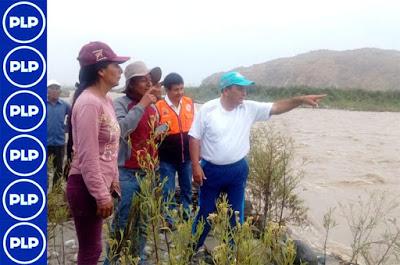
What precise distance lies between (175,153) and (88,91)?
1.82 m

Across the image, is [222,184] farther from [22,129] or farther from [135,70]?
[22,129]

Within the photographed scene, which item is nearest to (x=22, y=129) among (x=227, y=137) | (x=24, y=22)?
(x=24, y=22)

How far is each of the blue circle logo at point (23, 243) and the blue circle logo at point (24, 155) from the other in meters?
0.18

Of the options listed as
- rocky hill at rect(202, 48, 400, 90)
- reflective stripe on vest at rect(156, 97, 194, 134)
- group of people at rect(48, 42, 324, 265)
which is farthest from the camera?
rocky hill at rect(202, 48, 400, 90)

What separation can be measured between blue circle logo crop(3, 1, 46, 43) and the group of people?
91 cm

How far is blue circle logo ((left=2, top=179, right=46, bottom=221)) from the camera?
1.83 m

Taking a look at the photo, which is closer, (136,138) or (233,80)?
(136,138)

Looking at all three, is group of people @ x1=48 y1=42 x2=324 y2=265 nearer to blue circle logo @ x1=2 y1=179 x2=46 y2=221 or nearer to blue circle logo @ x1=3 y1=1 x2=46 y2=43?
blue circle logo @ x1=2 y1=179 x2=46 y2=221

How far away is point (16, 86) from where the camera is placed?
→ 5.99ft

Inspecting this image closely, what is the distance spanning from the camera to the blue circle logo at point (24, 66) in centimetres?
183

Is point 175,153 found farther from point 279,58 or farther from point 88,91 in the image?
point 279,58

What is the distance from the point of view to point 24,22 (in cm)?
184

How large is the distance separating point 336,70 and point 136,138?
79.0 m

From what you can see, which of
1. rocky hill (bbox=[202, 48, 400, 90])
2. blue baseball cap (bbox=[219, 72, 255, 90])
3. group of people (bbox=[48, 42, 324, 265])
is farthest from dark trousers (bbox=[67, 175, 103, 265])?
rocky hill (bbox=[202, 48, 400, 90])
